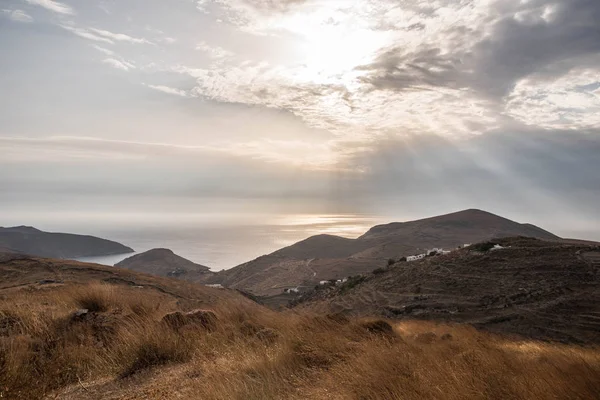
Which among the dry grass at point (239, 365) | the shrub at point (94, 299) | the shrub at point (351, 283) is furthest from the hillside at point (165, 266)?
the dry grass at point (239, 365)

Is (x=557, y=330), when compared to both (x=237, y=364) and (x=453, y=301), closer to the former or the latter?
(x=453, y=301)

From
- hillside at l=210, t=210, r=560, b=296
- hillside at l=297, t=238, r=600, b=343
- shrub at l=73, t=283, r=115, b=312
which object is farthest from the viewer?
hillside at l=210, t=210, r=560, b=296

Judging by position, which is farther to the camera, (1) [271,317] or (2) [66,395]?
(1) [271,317]

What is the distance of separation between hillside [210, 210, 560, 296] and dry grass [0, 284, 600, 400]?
30237mm

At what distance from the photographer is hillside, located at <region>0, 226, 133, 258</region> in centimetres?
10038

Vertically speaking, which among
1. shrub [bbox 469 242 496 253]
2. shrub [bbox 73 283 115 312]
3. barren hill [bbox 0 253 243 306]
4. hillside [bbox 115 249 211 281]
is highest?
shrub [bbox 469 242 496 253]

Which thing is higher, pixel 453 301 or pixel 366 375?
pixel 366 375

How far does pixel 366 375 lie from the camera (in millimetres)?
3602

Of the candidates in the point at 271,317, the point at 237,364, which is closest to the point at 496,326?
the point at 271,317

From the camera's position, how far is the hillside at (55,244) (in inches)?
3952

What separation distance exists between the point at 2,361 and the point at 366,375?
148 inches

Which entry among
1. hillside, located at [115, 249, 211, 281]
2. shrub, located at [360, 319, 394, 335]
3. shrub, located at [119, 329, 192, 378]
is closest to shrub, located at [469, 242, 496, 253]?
shrub, located at [360, 319, 394, 335]

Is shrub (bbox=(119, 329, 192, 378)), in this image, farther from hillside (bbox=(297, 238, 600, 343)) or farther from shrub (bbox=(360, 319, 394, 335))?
hillside (bbox=(297, 238, 600, 343))

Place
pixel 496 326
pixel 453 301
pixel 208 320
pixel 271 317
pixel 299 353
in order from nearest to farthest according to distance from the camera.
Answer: pixel 299 353 < pixel 208 320 < pixel 271 317 < pixel 496 326 < pixel 453 301
